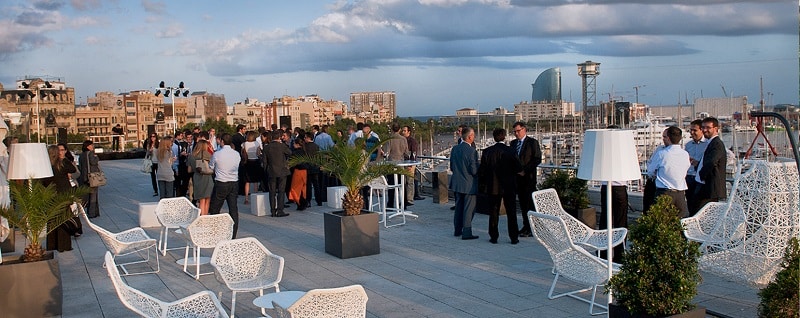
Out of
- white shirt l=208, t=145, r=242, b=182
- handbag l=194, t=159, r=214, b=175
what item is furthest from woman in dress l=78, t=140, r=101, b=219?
white shirt l=208, t=145, r=242, b=182

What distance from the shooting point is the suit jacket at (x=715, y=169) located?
Answer: 338 inches

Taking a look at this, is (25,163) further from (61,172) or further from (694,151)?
(694,151)

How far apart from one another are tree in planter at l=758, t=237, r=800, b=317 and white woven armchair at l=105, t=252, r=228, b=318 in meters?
3.79

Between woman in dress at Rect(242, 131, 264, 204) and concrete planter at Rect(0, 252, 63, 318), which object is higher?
woman in dress at Rect(242, 131, 264, 204)

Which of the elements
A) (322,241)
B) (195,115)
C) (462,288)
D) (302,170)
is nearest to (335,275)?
(462,288)

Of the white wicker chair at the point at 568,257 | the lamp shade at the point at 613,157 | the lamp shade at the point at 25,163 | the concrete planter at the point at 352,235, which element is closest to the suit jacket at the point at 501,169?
the concrete planter at the point at 352,235

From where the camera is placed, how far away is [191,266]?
9.16 m

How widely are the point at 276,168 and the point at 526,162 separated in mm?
5321

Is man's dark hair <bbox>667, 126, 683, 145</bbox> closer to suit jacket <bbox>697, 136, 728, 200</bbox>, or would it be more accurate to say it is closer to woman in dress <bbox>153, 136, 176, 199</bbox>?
suit jacket <bbox>697, 136, 728, 200</bbox>

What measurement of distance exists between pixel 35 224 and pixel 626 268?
19.4ft

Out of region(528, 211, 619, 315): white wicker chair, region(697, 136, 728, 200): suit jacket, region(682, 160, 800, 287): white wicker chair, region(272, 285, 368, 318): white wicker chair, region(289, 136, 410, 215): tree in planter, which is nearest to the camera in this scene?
region(272, 285, 368, 318): white wicker chair

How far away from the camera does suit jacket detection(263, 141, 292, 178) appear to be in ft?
42.9

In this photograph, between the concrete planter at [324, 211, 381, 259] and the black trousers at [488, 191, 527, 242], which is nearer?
the concrete planter at [324, 211, 381, 259]

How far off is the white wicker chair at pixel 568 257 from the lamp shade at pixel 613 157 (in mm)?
718
